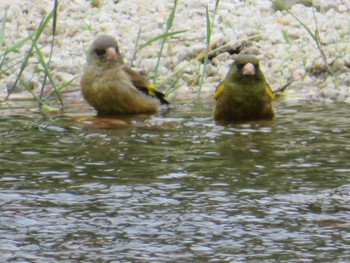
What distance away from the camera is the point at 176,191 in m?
5.69

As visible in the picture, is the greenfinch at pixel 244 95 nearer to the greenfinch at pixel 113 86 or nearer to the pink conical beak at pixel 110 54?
the greenfinch at pixel 113 86

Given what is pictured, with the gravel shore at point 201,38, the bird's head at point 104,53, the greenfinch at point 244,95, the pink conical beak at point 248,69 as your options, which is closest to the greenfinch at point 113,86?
the bird's head at point 104,53

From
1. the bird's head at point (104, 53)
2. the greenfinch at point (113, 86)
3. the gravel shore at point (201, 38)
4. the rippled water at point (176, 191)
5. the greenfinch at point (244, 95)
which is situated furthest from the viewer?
the gravel shore at point (201, 38)

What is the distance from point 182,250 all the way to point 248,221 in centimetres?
51

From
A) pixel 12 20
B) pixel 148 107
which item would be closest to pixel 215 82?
pixel 148 107

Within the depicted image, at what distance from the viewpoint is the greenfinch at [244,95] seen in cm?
835

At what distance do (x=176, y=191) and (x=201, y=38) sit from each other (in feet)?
16.0

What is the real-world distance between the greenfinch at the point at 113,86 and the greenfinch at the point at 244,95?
0.68m

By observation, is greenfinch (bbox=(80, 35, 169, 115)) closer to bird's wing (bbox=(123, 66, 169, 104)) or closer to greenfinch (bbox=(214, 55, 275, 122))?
bird's wing (bbox=(123, 66, 169, 104))

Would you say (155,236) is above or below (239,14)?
below

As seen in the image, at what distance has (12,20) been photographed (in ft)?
38.3

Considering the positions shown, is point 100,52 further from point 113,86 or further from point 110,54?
point 113,86

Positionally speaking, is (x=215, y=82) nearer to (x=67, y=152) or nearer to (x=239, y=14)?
(x=239, y=14)

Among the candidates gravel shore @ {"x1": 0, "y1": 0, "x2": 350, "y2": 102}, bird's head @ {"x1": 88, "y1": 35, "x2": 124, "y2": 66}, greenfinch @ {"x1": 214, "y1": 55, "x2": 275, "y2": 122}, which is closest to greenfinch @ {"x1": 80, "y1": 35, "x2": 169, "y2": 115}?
bird's head @ {"x1": 88, "y1": 35, "x2": 124, "y2": 66}
